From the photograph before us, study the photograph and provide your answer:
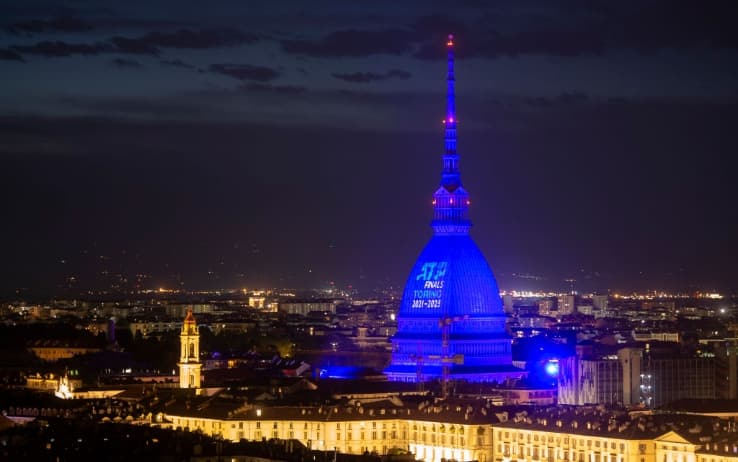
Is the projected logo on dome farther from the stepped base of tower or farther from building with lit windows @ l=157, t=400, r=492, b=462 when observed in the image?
building with lit windows @ l=157, t=400, r=492, b=462

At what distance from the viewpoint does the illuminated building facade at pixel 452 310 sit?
144250 millimetres

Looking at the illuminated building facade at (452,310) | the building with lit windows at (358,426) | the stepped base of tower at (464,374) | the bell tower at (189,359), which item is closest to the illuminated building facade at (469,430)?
the building with lit windows at (358,426)

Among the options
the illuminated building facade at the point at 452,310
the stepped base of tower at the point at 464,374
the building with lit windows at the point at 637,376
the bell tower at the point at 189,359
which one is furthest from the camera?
the building with lit windows at the point at 637,376

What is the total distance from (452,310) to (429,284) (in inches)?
81.4

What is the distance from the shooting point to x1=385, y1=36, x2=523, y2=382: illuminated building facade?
5679 inches

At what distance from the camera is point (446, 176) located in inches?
5827

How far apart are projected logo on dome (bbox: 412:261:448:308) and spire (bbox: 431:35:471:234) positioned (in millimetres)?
2023

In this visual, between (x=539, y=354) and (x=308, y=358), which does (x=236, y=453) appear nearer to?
(x=539, y=354)

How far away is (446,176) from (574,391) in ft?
49.6

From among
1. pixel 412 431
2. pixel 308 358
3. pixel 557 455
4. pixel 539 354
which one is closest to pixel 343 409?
pixel 412 431

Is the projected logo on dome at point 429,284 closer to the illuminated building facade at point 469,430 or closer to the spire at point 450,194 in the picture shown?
the spire at point 450,194

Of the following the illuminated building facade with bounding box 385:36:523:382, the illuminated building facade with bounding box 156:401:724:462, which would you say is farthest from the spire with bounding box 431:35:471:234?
the illuminated building facade with bounding box 156:401:724:462

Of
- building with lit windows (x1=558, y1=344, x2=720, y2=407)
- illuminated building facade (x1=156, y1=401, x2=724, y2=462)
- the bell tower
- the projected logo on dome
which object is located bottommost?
illuminated building facade (x1=156, y1=401, x2=724, y2=462)

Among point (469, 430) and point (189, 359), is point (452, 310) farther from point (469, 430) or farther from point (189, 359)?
point (469, 430)
